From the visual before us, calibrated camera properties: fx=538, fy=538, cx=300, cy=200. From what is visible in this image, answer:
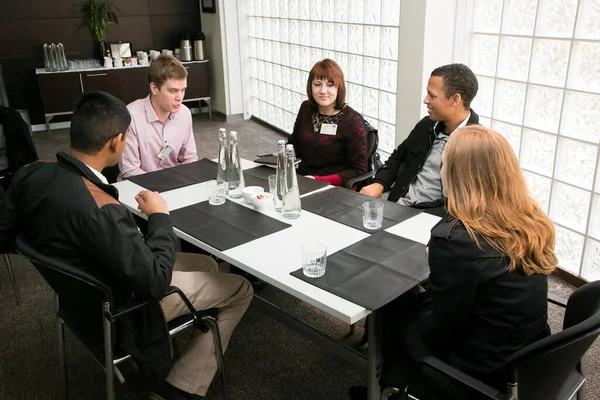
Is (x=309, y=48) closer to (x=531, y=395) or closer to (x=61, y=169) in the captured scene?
(x=61, y=169)

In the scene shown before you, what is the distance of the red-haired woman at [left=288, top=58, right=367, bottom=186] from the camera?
2922 millimetres

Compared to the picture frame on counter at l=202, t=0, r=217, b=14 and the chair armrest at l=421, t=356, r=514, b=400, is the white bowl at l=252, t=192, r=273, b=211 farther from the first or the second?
the picture frame on counter at l=202, t=0, r=217, b=14

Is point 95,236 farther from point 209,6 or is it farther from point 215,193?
point 209,6

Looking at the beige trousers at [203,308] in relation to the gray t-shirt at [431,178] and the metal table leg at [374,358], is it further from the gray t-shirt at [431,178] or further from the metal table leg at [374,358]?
the gray t-shirt at [431,178]

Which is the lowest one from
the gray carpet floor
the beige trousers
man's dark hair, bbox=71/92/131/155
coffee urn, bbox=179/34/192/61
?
the gray carpet floor

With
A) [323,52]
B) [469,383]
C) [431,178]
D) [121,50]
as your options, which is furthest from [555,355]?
[121,50]

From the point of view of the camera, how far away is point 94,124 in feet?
5.78

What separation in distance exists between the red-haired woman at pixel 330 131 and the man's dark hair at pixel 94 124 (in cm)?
135

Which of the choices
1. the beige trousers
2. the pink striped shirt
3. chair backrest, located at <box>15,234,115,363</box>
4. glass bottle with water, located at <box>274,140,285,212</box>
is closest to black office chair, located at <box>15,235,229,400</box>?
chair backrest, located at <box>15,234,115,363</box>

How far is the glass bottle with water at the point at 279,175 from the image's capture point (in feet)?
6.86

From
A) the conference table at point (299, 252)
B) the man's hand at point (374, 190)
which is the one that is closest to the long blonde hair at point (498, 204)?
the conference table at point (299, 252)

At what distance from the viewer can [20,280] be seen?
3197 mm

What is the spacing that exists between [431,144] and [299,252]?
1.10 meters

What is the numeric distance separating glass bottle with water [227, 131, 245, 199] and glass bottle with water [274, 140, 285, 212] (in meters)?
0.24
